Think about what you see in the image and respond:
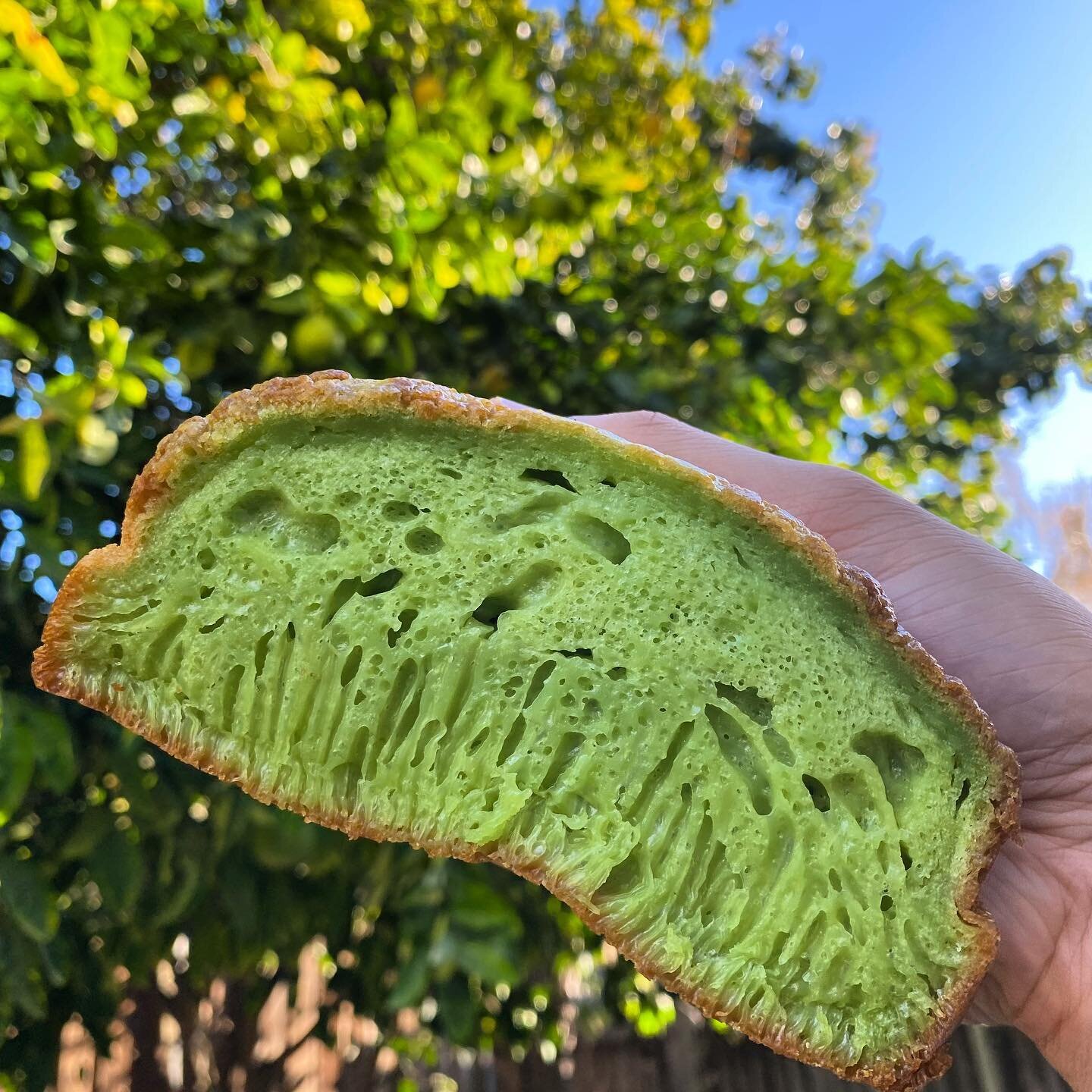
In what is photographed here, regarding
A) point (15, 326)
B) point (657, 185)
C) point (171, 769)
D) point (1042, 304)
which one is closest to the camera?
point (15, 326)

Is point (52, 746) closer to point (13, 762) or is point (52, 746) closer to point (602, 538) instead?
point (13, 762)

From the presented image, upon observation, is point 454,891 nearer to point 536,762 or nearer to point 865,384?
point 536,762

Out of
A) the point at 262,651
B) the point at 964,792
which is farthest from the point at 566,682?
the point at 964,792

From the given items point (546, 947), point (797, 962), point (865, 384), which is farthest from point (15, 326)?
point (865, 384)

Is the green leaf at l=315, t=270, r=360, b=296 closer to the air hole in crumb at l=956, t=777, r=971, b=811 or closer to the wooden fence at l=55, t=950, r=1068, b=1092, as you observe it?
the air hole in crumb at l=956, t=777, r=971, b=811

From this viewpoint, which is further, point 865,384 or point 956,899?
point 865,384

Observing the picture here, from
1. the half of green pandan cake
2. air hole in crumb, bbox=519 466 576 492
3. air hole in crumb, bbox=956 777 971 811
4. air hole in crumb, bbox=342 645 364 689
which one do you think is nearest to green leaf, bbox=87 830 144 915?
the half of green pandan cake

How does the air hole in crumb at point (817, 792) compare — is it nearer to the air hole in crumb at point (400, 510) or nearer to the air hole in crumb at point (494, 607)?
the air hole in crumb at point (494, 607)
